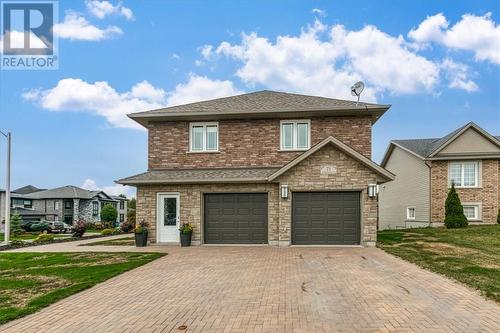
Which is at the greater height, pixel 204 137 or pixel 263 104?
pixel 263 104

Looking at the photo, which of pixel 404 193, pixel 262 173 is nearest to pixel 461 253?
pixel 262 173

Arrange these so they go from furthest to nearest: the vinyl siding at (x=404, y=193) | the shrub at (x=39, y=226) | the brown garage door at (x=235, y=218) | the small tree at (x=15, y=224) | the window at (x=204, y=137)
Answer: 1. the shrub at (x=39, y=226)
2. the small tree at (x=15, y=224)
3. the vinyl siding at (x=404, y=193)
4. the window at (x=204, y=137)
5. the brown garage door at (x=235, y=218)

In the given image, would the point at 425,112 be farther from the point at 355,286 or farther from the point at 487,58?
the point at 355,286

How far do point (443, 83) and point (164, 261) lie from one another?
1961 cm

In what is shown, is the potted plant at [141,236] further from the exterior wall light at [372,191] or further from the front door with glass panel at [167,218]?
the exterior wall light at [372,191]

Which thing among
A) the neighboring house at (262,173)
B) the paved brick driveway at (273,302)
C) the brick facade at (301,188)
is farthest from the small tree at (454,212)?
the paved brick driveway at (273,302)

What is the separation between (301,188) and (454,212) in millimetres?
11252

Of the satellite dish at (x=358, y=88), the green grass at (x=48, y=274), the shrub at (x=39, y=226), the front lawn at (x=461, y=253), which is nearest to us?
the green grass at (x=48, y=274)

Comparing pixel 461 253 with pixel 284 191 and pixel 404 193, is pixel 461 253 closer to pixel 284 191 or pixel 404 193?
pixel 284 191

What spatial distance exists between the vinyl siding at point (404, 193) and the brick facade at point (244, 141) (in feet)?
32.1

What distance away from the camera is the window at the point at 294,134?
1700 centimetres

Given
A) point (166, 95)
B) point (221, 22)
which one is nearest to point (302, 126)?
point (221, 22)

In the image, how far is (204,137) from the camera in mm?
17500

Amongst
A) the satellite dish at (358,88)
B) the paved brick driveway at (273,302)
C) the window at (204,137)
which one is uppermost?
the satellite dish at (358,88)
